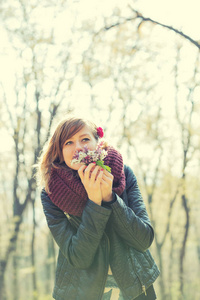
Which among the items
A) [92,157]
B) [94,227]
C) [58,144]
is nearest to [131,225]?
[94,227]

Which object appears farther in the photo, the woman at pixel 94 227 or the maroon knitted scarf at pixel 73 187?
the maroon knitted scarf at pixel 73 187

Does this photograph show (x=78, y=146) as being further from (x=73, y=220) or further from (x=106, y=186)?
(x=73, y=220)

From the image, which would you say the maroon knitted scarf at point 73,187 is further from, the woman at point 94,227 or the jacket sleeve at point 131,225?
the jacket sleeve at point 131,225

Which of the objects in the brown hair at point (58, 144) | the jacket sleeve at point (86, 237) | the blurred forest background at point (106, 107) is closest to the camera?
the jacket sleeve at point (86, 237)

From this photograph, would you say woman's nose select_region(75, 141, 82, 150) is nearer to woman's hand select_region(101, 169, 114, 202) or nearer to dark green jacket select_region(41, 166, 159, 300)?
woman's hand select_region(101, 169, 114, 202)

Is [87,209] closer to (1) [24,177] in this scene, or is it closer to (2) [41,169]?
(2) [41,169]

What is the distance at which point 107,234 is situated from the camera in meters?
1.74

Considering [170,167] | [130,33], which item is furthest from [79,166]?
[170,167]

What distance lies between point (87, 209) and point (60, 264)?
437mm

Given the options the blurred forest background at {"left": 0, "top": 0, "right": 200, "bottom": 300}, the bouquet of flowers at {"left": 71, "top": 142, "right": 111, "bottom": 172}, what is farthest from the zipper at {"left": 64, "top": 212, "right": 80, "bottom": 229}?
the blurred forest background at {"left": 0, "top": 0, "right": 200, "bottom": 300}

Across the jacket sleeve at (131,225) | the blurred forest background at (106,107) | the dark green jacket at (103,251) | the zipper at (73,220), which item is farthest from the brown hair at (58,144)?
the blurred forest background at (106,107)

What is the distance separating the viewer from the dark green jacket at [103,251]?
159cm

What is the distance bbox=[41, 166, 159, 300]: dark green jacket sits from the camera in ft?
5.21

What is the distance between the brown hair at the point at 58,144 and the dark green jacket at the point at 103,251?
0.32 metres
